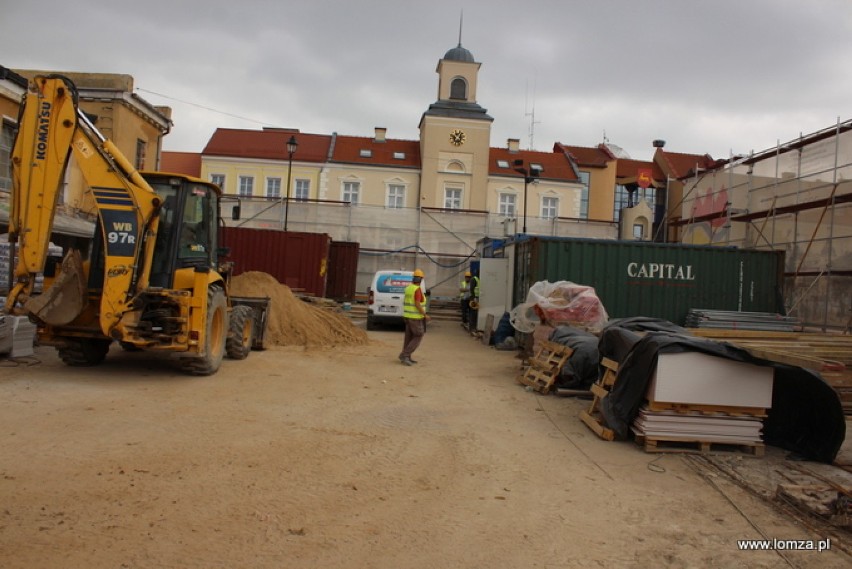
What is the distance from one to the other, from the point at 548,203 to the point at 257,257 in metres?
23.9

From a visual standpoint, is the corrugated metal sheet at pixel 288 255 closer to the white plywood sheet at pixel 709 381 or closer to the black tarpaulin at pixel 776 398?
the black tarpaulin at pixel 776 398

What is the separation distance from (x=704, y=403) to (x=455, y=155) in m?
35.1

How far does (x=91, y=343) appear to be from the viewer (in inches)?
364

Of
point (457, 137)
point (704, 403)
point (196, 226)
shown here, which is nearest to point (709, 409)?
point (704, 403)

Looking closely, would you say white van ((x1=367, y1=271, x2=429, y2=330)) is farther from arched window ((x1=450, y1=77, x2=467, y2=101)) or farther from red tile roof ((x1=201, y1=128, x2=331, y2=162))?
arched window ((x1=450, y1=77, x2=467, y2=101))

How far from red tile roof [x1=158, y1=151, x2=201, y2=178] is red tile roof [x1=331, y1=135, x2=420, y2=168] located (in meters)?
10.5

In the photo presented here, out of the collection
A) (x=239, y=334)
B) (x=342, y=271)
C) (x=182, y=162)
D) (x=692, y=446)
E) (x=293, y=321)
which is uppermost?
(x=182, y=162)

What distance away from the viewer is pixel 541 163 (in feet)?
139

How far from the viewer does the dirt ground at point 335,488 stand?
146 inches

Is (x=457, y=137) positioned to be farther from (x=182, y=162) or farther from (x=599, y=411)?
(x=599, y=411)

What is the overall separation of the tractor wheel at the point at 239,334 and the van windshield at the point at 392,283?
298 inches

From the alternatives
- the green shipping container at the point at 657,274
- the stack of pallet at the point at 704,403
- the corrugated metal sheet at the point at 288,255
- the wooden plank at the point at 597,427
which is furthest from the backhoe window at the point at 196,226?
the corrugated metal sheet at the point at 288,255

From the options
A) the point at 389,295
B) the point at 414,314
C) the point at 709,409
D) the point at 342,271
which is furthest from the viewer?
the point at 342,271

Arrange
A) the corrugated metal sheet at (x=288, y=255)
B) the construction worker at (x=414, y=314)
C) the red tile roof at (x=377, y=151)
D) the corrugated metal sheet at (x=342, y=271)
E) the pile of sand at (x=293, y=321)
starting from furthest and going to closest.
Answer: the red tile roof at (x=377, y=151) → the corrugated metal sheet at (x=342, y=271) → the corrugated metal sheet at (x=288, y=255) → the pile of sand at (x=293, y=321) → the construction worker at (x=414, y=314)
